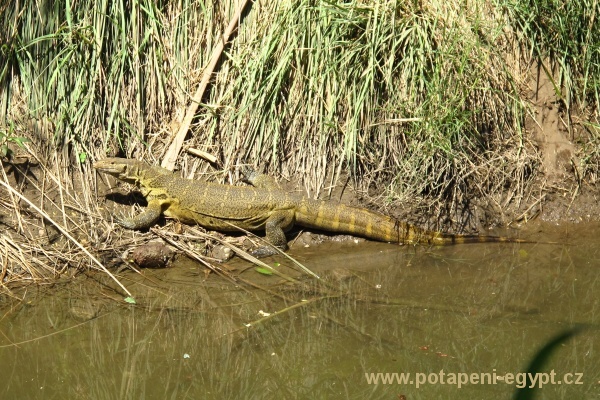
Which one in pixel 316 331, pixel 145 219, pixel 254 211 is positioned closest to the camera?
pixel 316 331

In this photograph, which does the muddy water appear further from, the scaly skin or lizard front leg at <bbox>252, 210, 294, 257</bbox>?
the scaly skin

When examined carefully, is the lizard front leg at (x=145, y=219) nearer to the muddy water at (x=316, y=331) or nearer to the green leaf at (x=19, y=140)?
the muddy water at (x=316, y=331)

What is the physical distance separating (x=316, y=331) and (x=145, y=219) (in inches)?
97.6

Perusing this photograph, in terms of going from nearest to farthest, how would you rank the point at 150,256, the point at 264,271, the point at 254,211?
the point at 150,256 → the point at 264,271 → the point at 254,211

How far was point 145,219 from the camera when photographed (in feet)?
25.1

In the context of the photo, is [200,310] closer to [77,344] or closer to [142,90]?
[77,344]

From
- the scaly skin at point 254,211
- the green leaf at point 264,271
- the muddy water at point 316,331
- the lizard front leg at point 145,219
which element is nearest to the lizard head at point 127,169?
the scaly skin at point 254,211

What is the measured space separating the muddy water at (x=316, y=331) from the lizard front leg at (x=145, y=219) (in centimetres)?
68

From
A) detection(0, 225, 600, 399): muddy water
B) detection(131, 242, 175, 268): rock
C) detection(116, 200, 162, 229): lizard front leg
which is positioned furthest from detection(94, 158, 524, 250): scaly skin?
detection(131, 242, 175, 268): rock

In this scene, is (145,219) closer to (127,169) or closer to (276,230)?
(127,169)

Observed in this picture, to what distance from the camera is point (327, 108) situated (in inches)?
314

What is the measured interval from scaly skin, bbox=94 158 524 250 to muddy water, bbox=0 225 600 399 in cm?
35

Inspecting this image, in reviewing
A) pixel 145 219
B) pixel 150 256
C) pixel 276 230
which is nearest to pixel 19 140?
pixel 145 219

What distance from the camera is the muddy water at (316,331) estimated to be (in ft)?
18.1
